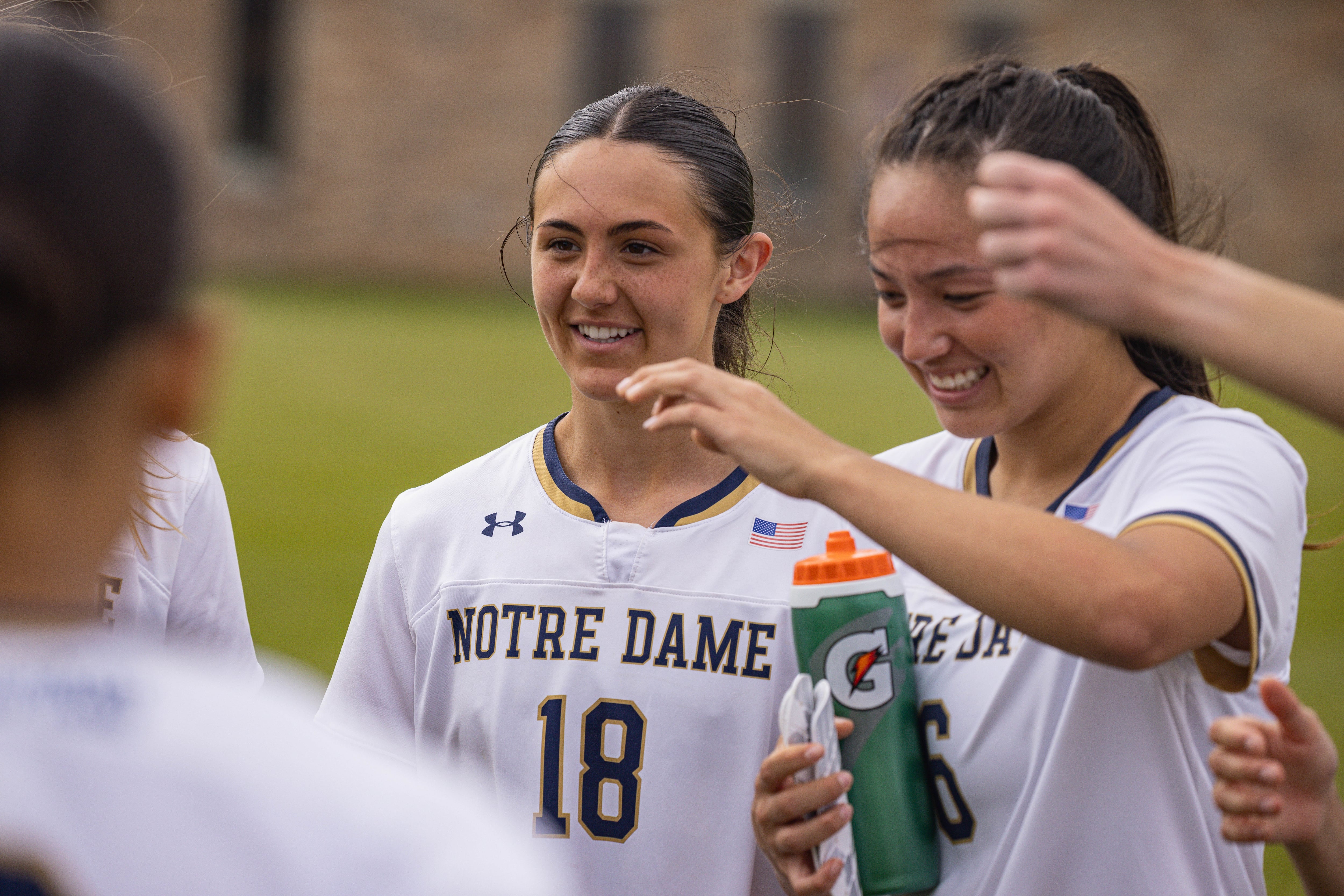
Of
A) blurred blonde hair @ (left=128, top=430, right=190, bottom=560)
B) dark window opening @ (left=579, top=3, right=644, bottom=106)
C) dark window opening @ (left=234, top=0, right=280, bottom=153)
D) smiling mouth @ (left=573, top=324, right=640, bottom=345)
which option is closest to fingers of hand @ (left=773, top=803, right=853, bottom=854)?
smiling mouth @ (left=573, top=324, right=640, bottom=345)

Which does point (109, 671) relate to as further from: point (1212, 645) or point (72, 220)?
point (1212, 645)

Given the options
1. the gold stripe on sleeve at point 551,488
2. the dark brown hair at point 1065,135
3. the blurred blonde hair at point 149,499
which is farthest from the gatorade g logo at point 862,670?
the blurred blonde hair at point 149,499

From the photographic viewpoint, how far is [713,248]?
2.75 metres

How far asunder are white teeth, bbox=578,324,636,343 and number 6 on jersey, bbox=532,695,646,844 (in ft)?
2.48

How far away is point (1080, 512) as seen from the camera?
2.09 meters

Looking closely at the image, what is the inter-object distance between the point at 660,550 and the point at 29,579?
1.68m

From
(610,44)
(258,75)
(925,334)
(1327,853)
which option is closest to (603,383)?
(925,334)

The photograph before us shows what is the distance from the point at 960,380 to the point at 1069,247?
0.86m

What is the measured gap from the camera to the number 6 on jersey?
2.47 metres

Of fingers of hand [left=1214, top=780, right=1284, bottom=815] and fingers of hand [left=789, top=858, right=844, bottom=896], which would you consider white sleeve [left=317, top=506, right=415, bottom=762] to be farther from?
fingers of hand [left=1214, top=780, right=1284, bottom=815]

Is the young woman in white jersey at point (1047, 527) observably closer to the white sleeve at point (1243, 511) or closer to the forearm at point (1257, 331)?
the white sleeve at point (1243, 511)

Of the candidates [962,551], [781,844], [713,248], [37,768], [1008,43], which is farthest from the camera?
[1008,43]

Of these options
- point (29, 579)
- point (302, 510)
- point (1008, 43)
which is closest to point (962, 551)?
point (29, 579)

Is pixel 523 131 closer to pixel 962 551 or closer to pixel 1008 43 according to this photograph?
pixel 1008 43
